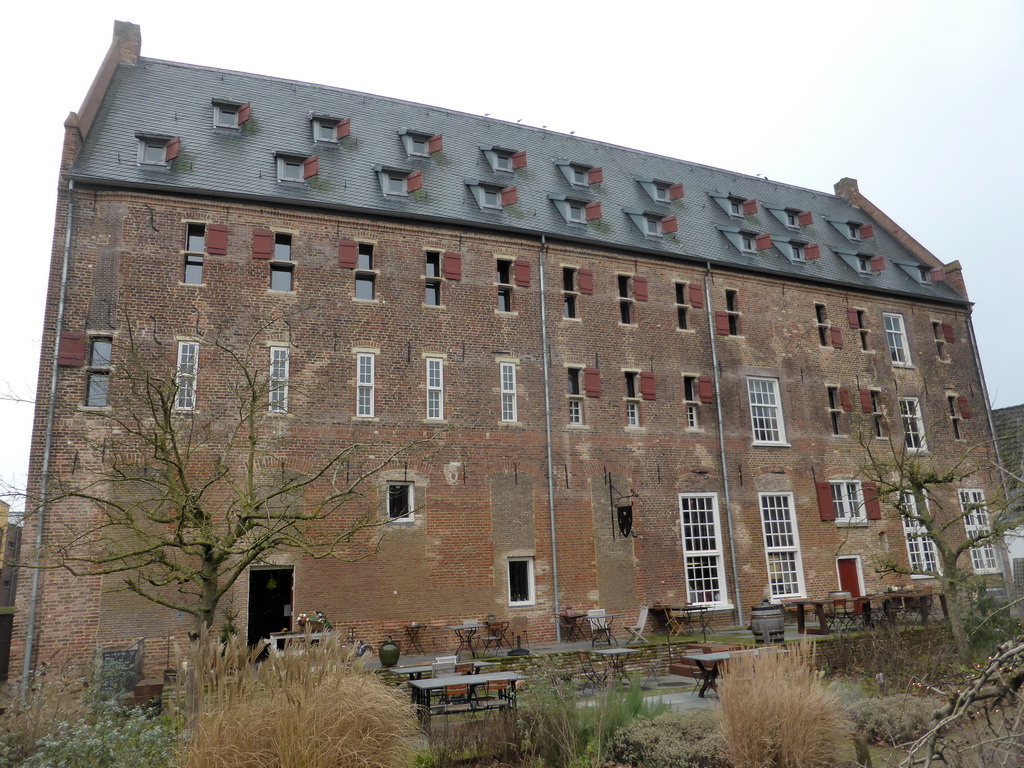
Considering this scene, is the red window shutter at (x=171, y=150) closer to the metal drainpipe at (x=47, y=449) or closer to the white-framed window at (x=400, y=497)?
the metal drainpipe at (x=47, y=449)

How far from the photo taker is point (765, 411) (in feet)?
76.0

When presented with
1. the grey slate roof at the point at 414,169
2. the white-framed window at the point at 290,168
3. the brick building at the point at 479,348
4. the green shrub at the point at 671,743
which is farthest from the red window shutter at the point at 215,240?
the green shrub at the point at 671,743

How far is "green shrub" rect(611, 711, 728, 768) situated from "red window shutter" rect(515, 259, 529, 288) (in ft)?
44.0

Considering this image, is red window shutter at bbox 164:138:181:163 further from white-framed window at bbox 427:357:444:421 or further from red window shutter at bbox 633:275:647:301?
red window shutter at bbox 633:275:647:301

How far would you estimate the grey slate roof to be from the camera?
733 inches

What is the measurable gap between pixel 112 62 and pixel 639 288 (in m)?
16.2

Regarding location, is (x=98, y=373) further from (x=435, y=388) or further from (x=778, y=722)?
(x=778, y=722)

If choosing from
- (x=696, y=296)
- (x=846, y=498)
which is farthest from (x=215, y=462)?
(x=846, y=498)

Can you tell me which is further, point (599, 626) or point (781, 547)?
point (781, 547)

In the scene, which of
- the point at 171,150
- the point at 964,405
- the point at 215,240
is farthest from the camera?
the point at 964,405

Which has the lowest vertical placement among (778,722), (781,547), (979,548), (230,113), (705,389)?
(778,722)

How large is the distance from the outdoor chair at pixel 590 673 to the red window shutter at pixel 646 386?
814cm

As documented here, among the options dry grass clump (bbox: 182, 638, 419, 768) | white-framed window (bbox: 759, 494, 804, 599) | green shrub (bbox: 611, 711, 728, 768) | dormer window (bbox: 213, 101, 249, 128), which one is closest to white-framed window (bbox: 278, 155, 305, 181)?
dormer window (bbox: 213, 101, 249, 128)

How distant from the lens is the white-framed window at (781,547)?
71.9ft
